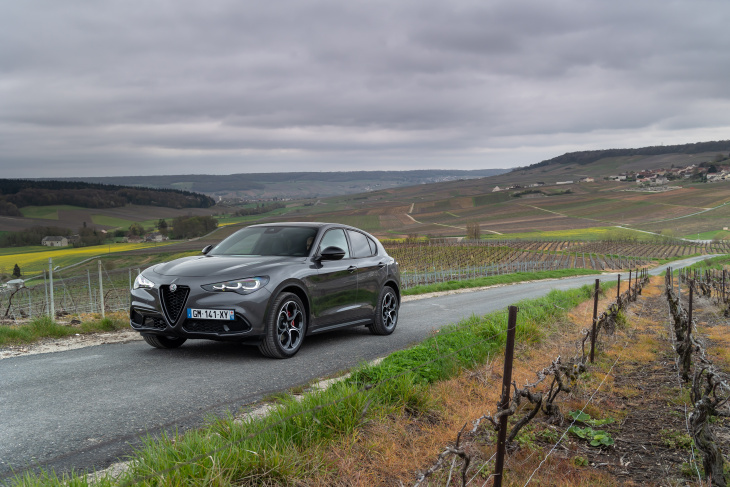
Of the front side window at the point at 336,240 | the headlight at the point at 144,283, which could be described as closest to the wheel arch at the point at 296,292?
the front side window at the point at 336,240

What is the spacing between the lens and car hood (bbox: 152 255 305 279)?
23.6 ft

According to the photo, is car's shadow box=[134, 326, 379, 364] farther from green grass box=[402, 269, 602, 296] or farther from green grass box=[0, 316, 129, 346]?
green grass box=[402, 269, 602, 296]

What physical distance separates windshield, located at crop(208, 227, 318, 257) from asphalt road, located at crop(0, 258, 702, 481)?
1395mm

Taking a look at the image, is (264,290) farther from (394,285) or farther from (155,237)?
(155,237)

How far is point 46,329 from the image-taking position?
30.1 ft

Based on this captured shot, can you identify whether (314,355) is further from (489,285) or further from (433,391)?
(489,285)

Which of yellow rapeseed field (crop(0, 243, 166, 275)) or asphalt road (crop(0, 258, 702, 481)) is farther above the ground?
asphalt road (crop(0, 258, 702, 481))

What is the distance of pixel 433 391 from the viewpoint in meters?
5.84

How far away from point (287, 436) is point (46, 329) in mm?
6772

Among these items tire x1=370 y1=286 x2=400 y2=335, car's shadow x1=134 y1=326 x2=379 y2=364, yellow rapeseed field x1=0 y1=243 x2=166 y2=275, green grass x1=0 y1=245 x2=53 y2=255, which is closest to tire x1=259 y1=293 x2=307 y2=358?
car's shadow x1=134 y1=326 x2=379 y2=364

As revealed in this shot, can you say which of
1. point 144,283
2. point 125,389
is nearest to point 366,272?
point 144,283

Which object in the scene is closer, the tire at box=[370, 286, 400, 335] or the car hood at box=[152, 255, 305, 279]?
the car hood at box=[152, 255, 305, 279]

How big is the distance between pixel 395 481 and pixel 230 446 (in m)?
1.13

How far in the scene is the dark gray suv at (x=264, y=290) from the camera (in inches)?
276
